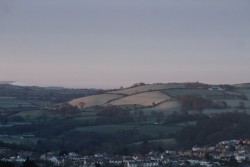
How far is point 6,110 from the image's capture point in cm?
6594

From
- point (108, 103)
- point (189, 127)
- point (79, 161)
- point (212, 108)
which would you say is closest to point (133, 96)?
point (108, 103)

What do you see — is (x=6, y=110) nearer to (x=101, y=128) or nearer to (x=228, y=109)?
(x=101, y=128)

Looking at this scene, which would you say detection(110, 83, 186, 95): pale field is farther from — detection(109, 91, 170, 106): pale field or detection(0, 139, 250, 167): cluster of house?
detection(0, 139, 250, 167): cluster of house

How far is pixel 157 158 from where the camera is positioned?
119 feet

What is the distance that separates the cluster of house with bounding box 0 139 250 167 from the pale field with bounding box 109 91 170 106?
69.4 ft

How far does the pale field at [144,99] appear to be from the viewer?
6194 cm

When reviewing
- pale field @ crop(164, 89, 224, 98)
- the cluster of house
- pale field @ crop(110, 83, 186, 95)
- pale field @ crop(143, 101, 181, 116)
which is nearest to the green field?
pale field @ crop(143, 101, 181, 116)

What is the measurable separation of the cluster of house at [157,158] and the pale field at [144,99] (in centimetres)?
2114

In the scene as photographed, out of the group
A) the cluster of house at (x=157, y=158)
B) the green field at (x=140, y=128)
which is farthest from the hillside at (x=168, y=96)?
the cluster of house at (x=157, y=158)

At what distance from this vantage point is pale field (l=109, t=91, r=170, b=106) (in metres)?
61.9

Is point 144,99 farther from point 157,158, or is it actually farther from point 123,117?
point 157,158

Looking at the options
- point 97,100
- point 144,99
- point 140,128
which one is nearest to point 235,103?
point 144,99

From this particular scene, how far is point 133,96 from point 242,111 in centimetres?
1511

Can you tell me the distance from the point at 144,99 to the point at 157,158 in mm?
27479
